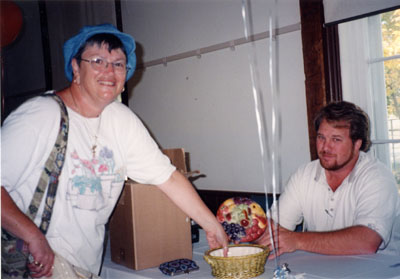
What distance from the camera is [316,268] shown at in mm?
1514

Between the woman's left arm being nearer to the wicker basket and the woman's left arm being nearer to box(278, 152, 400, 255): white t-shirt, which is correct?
the wicker basket

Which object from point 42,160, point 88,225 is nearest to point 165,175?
point 88,225

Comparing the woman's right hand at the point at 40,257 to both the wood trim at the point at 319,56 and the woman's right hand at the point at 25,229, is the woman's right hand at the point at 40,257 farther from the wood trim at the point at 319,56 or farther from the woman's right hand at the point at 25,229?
the wood trim at the point at 319,56

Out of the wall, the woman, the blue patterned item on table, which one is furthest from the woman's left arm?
the wall

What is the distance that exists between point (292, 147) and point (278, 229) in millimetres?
1467

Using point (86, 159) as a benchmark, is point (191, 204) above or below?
below

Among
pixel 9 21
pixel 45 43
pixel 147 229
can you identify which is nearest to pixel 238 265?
pixel 147 229

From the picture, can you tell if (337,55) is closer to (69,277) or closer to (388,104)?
(388,104)

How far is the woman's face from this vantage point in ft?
4.57

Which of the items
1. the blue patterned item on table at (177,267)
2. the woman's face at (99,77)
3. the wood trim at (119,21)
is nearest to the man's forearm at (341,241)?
the blue patterned item on table at (177,267)

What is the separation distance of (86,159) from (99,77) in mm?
255

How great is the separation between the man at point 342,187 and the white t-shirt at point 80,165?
645 millimetres

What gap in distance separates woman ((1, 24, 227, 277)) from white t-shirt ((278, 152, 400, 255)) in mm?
705

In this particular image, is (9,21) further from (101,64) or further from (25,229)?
(25,229)
